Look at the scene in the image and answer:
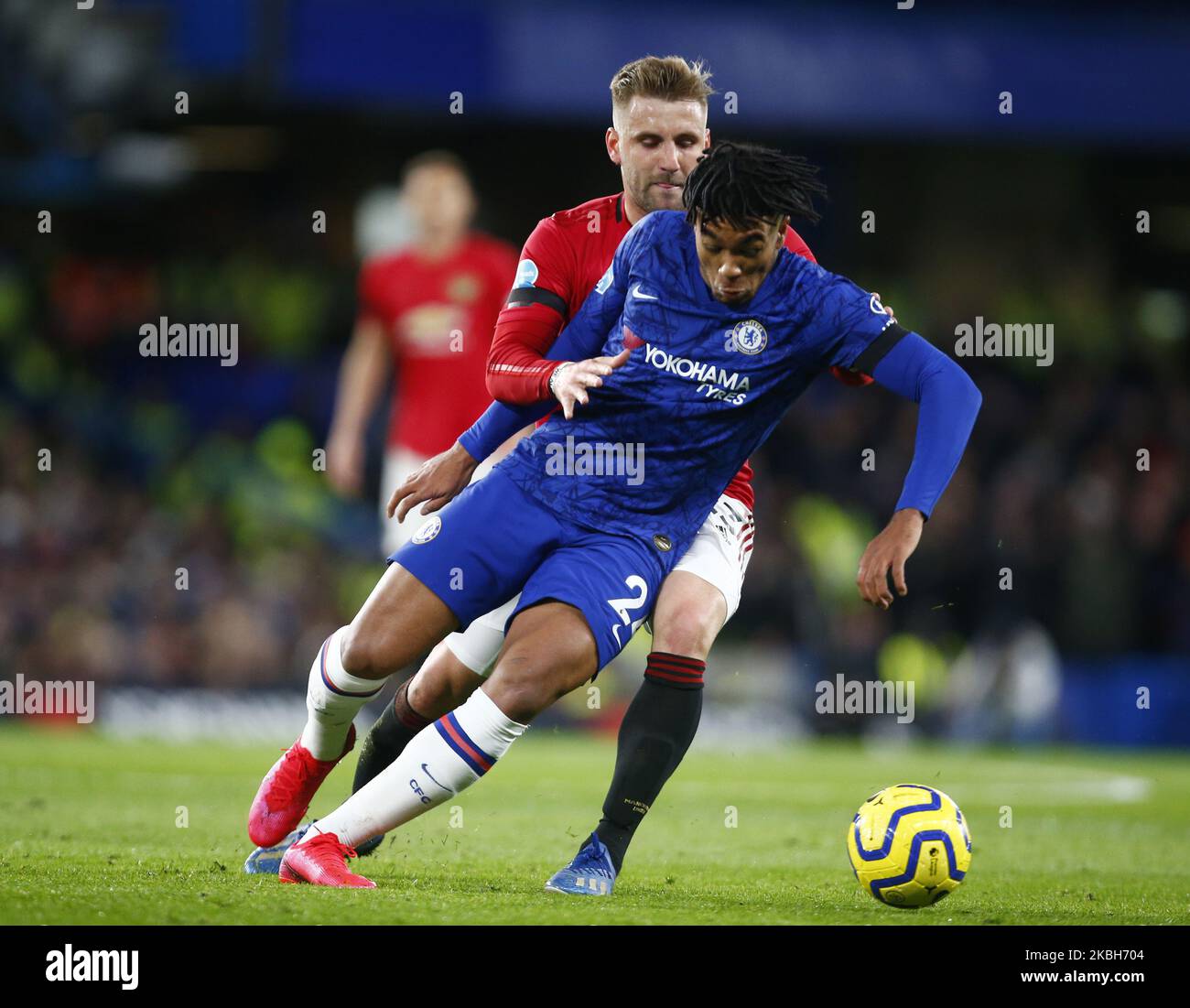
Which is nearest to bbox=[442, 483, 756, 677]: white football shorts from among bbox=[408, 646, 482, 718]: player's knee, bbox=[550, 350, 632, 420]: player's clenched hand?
bbox=[408, 646, 482, 718]: player's knee

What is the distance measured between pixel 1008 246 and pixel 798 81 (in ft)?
16.3

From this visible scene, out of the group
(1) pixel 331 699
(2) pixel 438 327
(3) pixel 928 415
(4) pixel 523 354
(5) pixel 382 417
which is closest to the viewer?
(3) pixel 928 415

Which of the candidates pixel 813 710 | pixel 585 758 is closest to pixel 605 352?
pixel 585 758

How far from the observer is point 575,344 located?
16.7 ft

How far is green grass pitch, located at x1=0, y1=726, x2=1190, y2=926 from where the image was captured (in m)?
4.23

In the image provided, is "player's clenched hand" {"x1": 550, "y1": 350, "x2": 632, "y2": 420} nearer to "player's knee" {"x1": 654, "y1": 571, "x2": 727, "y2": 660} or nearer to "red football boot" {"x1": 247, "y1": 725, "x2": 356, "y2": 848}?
"player's knee" {"x1": 654, "y1": 571, "x2": 727, "y2": 660}

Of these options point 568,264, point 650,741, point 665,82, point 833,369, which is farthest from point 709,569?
point 665,82

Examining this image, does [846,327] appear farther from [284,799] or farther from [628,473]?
[284,799]

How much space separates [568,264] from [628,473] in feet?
2.63

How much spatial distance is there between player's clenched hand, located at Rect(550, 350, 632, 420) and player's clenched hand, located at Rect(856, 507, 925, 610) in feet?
2.73

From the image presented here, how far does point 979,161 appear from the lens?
1989cm

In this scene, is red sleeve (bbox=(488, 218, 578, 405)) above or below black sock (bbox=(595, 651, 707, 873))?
above

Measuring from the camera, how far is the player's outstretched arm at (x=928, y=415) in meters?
4.54

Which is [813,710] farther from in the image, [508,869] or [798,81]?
[508,869]
